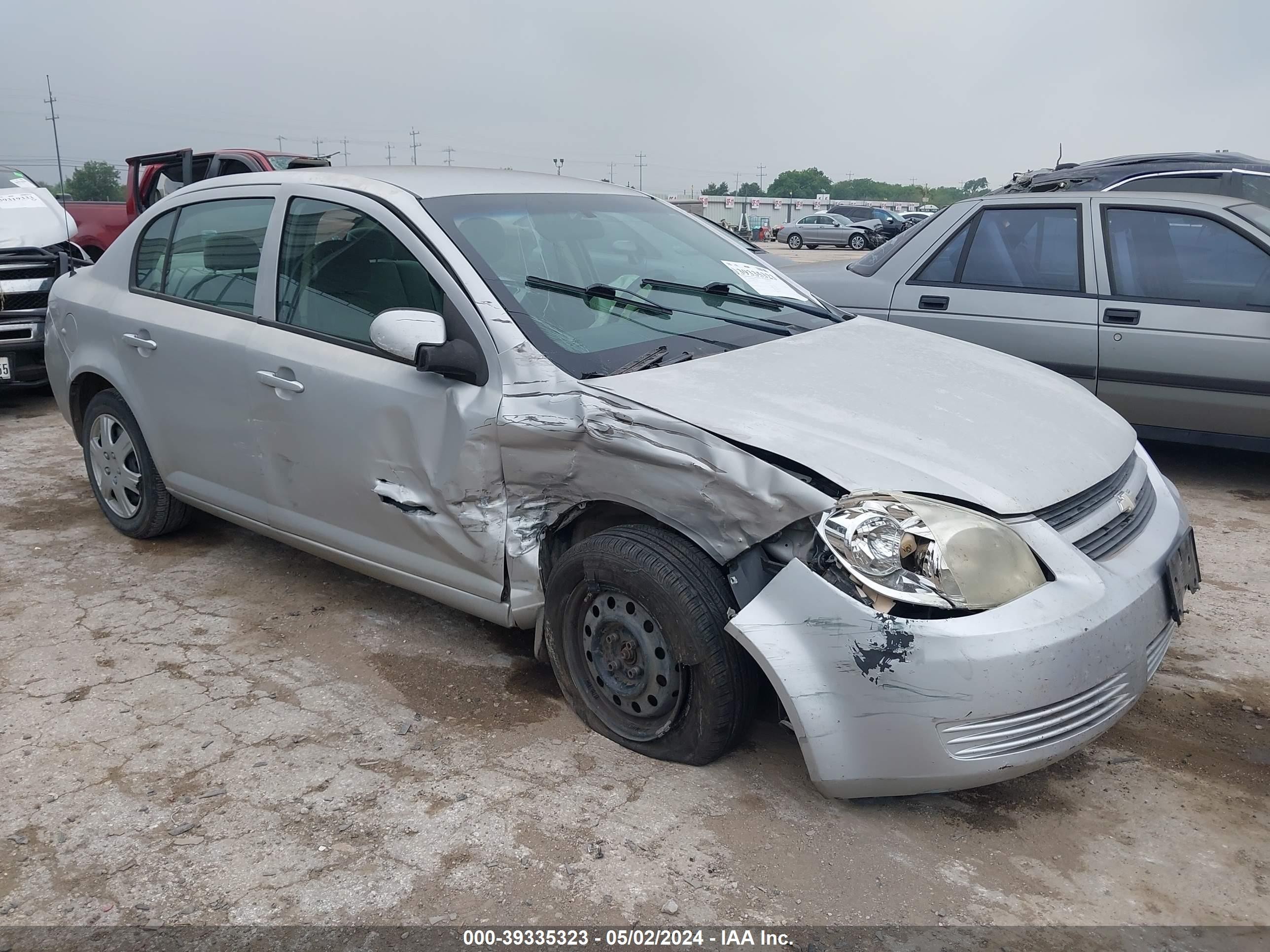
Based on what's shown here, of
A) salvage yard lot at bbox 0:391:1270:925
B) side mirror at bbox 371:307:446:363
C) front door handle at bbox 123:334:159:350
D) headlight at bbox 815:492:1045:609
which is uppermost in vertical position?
side mirror at bbox 371:307:446:363

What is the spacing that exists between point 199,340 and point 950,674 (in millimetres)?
2998

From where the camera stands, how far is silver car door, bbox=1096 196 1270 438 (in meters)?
4.96

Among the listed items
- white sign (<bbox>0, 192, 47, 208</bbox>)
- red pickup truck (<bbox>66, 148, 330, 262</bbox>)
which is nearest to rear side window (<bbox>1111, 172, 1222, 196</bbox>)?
red pickup truck (<bbox>66, 148, 330, 262</bbox>)

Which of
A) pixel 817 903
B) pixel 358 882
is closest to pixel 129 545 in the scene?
pixel 358 882

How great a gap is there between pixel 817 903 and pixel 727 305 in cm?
196

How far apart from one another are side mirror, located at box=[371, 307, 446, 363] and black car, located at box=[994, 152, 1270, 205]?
14.4 feet

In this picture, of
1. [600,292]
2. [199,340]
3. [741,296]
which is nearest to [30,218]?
[199,340]

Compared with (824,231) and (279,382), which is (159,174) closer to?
(279,382)

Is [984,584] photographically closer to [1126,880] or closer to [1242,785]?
[1126,880]

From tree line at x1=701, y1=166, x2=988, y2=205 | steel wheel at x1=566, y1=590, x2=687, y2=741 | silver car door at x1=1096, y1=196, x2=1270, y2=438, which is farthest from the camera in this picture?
tree line at x1=701, y1=166, x2=988, y2=205

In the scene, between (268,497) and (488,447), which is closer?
(488,447)

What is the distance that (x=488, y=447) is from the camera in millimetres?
2920

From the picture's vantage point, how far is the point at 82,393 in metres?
4.66

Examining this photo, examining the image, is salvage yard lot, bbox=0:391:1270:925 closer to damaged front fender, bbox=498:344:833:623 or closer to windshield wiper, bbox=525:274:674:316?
damaged front fender, bbox=498:344:833:623
